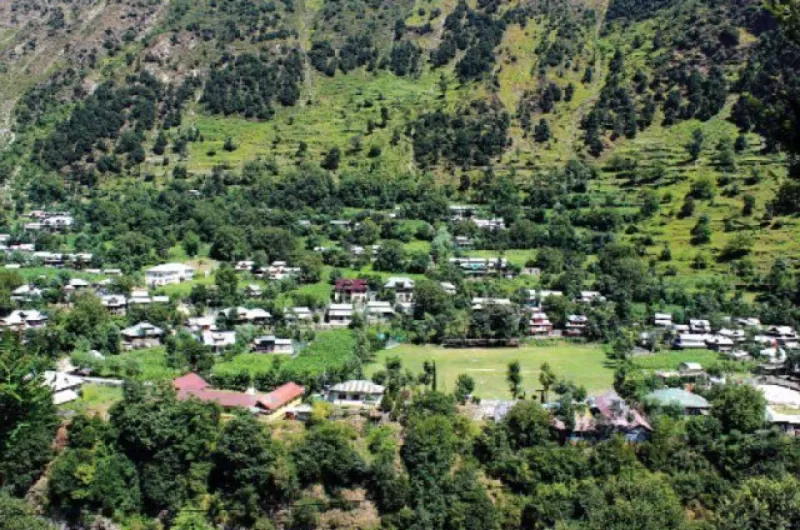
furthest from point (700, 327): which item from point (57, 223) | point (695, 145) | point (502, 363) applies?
point (57, 223)

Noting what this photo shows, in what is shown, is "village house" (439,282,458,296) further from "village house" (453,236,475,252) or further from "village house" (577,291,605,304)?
"village house" (453,236,475,252)

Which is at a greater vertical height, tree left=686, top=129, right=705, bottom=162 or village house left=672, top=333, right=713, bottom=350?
tree left=686, top=129, right=705, bottom=162

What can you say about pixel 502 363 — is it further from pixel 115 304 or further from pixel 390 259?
pixel 115 304

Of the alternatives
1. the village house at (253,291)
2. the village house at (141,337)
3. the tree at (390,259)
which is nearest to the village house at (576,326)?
the tree at (390,259)

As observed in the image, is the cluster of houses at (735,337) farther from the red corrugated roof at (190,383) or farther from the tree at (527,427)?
the red corrugated roof at (190,383)

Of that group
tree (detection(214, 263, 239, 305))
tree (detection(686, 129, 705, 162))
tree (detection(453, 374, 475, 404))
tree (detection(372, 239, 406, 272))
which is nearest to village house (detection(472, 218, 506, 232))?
tree (detection(372, 239, 406, 272))
